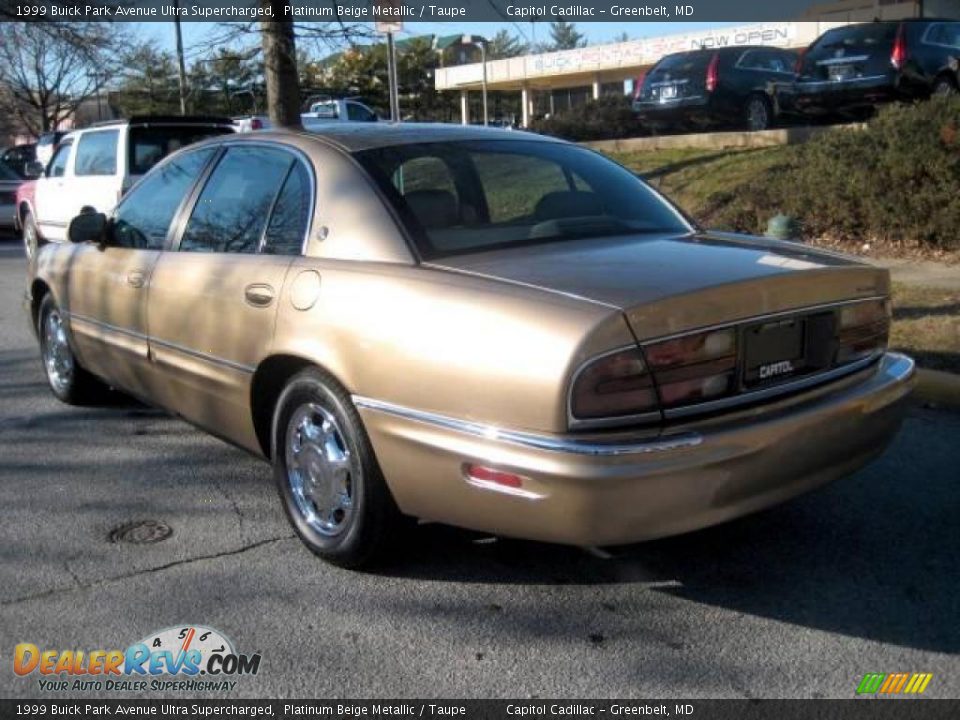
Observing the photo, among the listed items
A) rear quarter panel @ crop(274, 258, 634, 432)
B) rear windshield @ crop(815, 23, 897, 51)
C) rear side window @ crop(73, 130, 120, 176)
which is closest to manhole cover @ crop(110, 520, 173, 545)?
rear quarter panel @ crop(274, 258, 634, 432)

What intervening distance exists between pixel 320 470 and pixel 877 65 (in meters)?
12.1

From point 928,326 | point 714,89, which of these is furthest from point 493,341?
point 714,89

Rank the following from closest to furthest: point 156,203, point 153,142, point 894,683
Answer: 1. point 894,683
2. point 156,203
3. point 153,142

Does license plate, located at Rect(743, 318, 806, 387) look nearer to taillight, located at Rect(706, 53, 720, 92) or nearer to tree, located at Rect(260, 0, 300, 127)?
tree, located at Rect(260, 0, 300, 127)

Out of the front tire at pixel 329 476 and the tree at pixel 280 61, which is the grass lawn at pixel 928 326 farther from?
the tree at pixel 280 61

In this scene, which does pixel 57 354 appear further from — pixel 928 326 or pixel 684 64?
pixel 684 64

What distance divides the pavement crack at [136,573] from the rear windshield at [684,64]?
45.1 ft

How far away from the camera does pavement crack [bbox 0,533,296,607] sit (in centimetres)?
354

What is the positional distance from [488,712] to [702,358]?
1.22 m

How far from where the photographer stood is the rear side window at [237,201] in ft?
13.8

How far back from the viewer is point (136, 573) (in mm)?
3734

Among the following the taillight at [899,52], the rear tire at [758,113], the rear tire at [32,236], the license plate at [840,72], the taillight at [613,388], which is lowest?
the rear tire at [32,236]

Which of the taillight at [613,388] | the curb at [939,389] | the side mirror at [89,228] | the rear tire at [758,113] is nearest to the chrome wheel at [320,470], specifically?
the taillight at [613,388]

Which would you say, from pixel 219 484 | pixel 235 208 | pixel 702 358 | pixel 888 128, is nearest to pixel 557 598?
pixel 702 358
